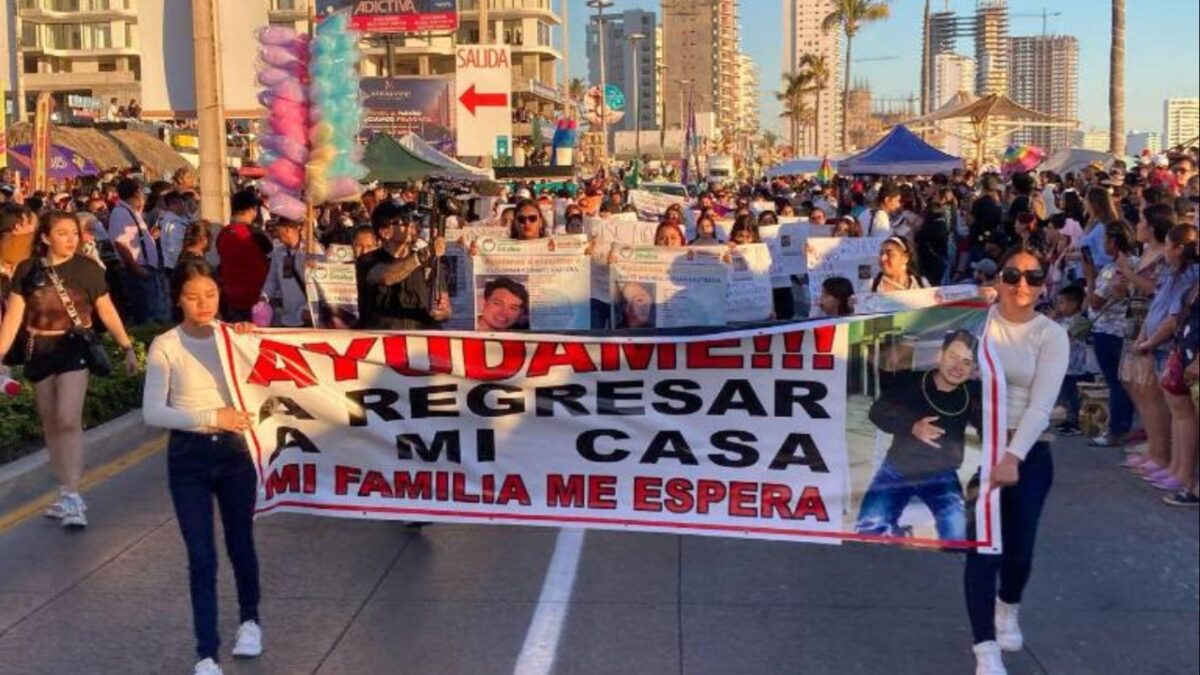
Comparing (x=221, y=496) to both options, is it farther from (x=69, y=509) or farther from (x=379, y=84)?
(x=379, y=84)

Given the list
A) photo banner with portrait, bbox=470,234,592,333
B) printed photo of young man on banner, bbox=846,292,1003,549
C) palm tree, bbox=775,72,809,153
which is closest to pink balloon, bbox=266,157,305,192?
photo banner with portrait, bbox=470,234,592,333

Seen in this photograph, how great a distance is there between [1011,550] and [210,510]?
3.22m

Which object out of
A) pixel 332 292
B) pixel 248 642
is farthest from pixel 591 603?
pixel 332 292

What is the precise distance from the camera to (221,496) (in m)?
5.31

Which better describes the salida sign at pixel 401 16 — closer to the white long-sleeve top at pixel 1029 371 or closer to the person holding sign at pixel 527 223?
the person holding sign at pixel 527 223

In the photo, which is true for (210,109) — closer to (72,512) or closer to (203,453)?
(72,512)

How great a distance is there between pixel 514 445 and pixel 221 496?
142 cm

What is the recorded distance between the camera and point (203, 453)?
5.20 m

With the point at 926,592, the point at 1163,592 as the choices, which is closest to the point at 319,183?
the point at 926,592

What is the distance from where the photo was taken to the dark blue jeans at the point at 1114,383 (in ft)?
31.9

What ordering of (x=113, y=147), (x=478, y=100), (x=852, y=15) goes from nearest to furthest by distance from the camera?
(x=478, y=100) → (x=113, y=147) → (x=852, y=15)

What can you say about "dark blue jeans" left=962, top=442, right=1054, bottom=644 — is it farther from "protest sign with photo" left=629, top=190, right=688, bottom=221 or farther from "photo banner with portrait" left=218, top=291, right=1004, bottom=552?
"protest sign with photo" left=629, top=190, right=688, bottom=221

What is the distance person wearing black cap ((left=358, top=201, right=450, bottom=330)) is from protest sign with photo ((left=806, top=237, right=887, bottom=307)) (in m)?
5.13

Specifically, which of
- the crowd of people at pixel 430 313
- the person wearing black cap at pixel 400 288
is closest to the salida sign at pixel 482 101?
the crowd of people at pixel 430 313
